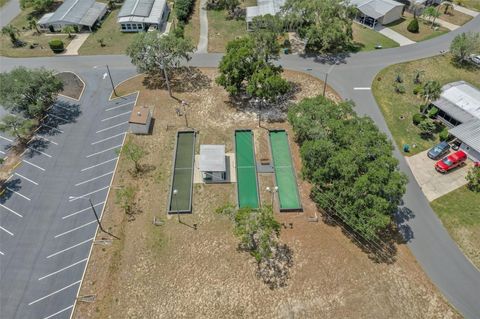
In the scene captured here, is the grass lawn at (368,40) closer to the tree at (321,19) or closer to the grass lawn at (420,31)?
the grass lawn at (420,31)

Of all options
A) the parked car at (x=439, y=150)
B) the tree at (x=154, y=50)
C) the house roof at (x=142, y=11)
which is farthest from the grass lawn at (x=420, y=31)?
the house roof at (x=142, y=11)

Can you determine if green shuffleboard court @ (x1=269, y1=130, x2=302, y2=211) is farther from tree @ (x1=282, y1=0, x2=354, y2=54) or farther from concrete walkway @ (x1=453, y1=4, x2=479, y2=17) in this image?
concrete walkway @ (x1=453, y1=4, x2=479, y2=17)

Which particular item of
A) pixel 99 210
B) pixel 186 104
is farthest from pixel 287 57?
pixel 99 210

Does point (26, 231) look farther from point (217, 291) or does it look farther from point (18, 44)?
point (18, 44)

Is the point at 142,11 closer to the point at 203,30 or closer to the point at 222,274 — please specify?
the point at 203,30

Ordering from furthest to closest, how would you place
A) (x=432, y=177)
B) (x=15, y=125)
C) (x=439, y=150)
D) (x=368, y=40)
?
1. (x=368, y=40)
2. (x=15, y=125)
3. (x=439, y=150)
4. (x=432, y=177)

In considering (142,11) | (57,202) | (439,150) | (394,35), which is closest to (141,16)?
(142,11)

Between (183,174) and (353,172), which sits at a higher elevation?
(353,172)
